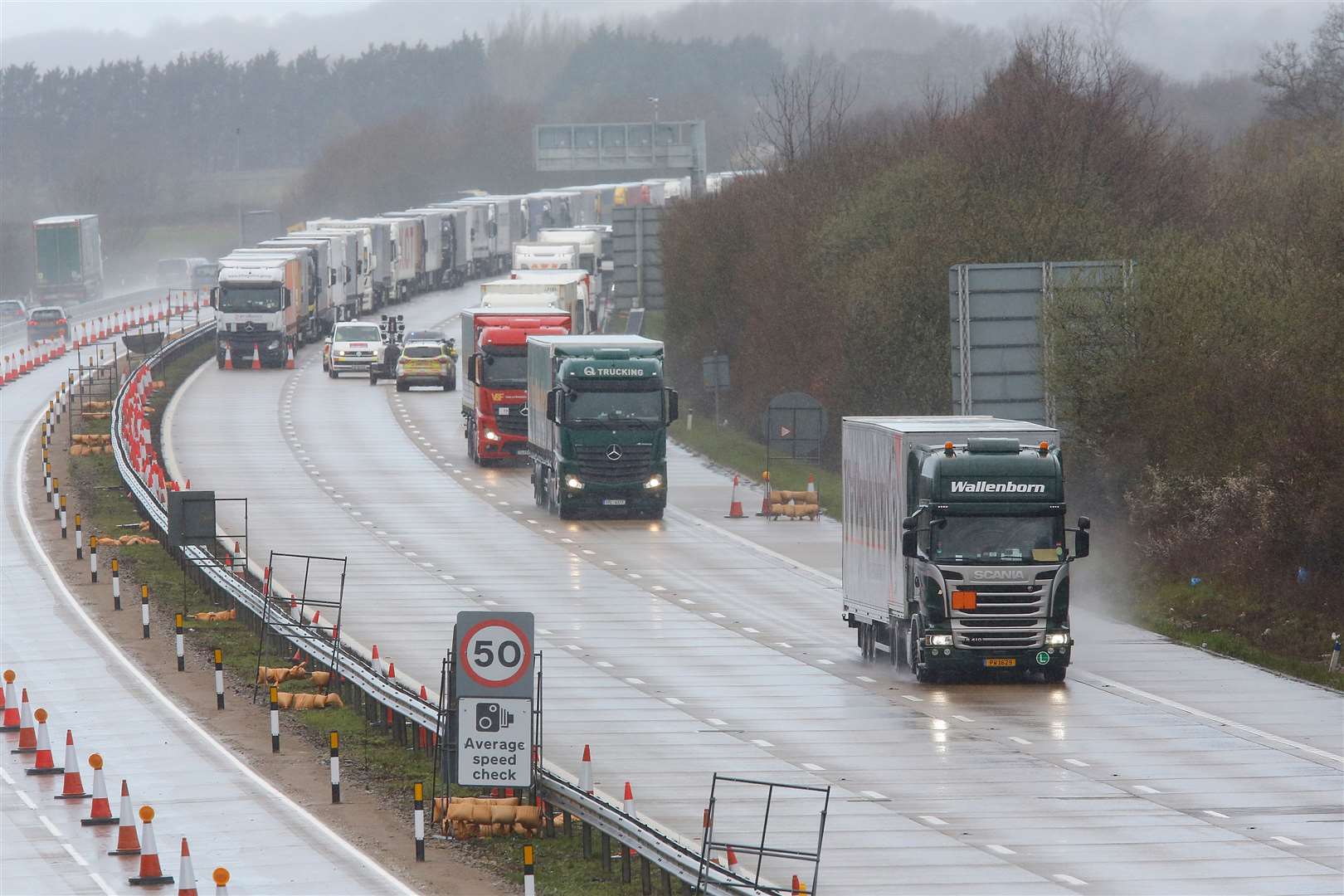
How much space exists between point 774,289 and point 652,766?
48899mm

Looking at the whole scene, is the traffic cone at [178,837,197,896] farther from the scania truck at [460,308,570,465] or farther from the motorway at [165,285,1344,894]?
the scania truck at [460,308,570,465]

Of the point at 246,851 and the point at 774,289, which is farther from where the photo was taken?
the point at 774,289

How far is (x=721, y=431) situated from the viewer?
70.1 metres

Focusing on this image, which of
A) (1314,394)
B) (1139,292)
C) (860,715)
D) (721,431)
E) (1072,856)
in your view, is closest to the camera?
(1072,856)

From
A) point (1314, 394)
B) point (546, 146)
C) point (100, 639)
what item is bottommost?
point (100, 639)

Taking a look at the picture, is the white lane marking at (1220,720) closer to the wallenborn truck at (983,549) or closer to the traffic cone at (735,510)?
the wallenborn truck at (983,549)

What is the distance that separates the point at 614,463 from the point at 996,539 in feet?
65.3

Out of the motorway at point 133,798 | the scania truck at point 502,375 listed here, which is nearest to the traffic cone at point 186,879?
the motorway at point 133,798

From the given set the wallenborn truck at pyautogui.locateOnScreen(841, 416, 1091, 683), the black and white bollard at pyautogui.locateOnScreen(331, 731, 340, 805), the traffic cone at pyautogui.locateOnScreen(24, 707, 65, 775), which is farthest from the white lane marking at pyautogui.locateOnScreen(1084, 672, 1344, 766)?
the traffic cone at pyautogui.locateOnScreen(24, 707, 65, 775)

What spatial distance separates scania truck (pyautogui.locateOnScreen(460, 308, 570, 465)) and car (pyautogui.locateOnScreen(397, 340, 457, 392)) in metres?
18.0

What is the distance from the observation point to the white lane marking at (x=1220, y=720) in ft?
84.4

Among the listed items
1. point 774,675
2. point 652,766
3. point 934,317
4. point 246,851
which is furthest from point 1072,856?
point 934,317

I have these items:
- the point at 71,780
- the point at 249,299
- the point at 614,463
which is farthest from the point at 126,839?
the point at 249,299

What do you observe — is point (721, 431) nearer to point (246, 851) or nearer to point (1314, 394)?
point (1314, 394)
